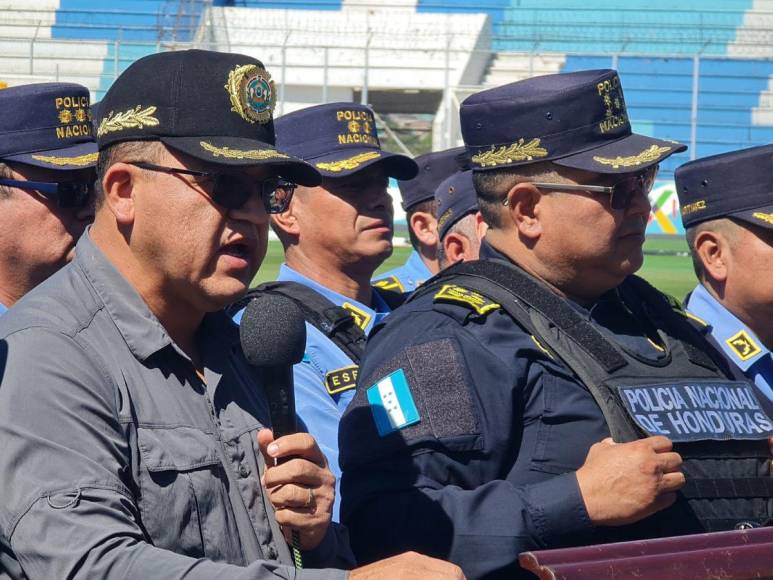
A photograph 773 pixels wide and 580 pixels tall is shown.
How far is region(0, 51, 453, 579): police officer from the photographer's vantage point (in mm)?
2006

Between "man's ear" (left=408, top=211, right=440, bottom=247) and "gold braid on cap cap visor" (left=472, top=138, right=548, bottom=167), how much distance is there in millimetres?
2727

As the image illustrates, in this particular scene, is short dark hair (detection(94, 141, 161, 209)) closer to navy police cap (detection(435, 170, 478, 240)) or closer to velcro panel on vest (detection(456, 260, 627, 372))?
velcro panel on vest (detection(456, 260, 627, 372))

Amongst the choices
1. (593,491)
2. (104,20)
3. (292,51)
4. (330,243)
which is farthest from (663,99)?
(593,491)

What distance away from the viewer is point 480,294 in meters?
2.92

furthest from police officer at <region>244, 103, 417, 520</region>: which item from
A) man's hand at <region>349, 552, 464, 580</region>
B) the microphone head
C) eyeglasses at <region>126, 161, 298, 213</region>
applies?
man's hand at <region>349, 552, 464, 580</region>

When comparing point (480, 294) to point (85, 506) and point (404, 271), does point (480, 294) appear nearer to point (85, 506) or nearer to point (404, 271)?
point (85, 506)

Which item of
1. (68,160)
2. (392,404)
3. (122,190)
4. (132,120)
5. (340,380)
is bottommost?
(340,380)

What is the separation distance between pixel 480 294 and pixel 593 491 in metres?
0.57

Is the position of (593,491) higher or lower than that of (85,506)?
lower

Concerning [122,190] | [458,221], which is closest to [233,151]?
[122,190]

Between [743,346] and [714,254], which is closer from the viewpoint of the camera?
[743,346]

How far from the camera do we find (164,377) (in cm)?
234

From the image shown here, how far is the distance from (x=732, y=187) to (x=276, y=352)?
2518mm

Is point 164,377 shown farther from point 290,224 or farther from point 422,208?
point 422,208
